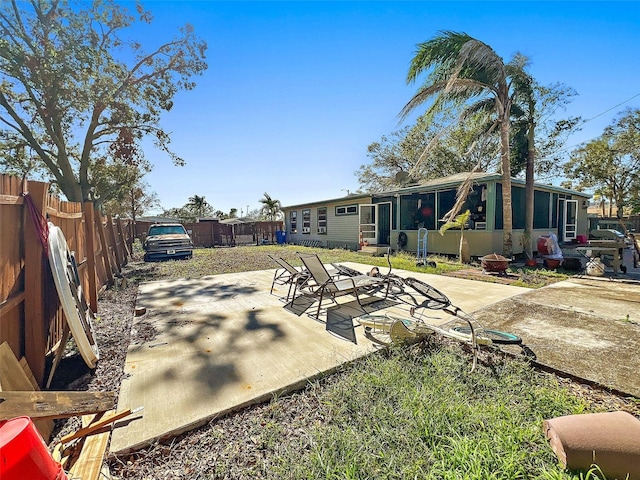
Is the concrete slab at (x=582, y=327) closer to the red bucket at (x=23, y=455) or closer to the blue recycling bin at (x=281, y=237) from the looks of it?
the red bucket at (x=23, y=455)

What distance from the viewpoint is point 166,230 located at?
39.6ft

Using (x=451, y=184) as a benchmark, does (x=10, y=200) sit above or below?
below

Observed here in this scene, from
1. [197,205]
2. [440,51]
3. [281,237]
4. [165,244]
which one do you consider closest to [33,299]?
[165,244]

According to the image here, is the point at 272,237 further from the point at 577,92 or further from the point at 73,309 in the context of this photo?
the point at 577,92

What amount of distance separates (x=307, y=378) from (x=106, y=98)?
1322 centimetres

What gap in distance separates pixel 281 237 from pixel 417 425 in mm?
19122

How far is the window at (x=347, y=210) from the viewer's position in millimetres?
14961

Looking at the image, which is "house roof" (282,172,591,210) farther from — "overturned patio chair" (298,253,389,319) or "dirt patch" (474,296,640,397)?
"overturned patio chair" (298,253,389,319)

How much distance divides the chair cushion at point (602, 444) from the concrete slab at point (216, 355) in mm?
1637

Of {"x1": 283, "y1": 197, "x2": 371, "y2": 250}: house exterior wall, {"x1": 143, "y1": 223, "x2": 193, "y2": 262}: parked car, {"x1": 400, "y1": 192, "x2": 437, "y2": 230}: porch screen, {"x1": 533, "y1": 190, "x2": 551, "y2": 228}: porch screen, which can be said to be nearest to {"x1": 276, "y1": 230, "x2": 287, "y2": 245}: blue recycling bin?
{"x1": 283, "y1": 197, "x2": 371, "y2": 250}: house exterior wall

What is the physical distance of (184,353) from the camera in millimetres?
3037

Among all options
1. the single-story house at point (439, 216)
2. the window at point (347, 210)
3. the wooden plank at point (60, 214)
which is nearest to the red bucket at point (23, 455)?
the wooden plank at point (60, 214)

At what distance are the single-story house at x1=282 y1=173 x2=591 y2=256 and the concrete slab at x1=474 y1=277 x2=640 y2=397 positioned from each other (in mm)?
4633

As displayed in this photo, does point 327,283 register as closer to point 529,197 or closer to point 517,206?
point 529,197
